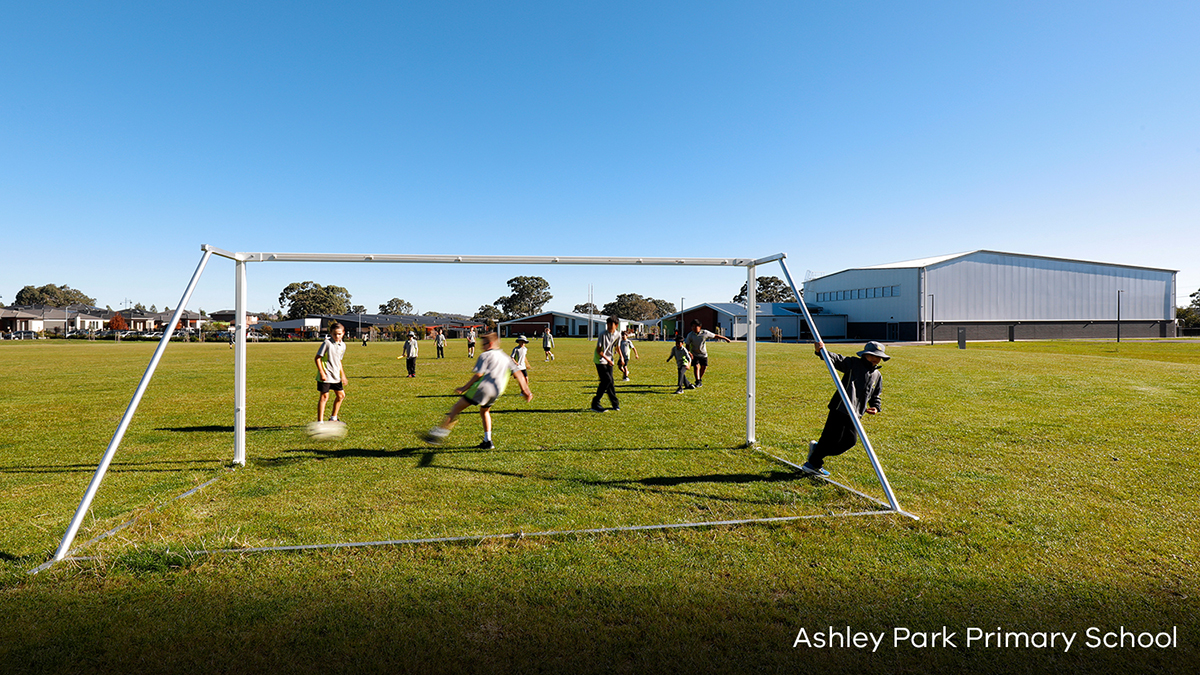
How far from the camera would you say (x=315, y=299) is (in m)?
109

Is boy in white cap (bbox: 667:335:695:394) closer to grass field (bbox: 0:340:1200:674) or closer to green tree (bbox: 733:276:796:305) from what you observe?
grass field (bbox: 0:340:1200:674)

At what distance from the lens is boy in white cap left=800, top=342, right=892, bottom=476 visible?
21.3 feet

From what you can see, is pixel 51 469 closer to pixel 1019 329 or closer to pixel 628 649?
pixel 628 649

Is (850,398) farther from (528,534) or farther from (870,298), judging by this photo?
(870,298)

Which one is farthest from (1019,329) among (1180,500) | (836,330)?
(1180,500)

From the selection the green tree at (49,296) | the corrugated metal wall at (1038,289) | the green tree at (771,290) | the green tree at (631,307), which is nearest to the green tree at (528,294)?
the green tree at (631,307)

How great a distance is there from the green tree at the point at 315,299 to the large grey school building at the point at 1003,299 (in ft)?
298

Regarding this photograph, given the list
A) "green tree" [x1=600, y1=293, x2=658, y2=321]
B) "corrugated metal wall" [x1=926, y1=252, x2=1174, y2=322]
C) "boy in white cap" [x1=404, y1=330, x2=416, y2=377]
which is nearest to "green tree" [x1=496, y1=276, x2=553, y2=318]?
"green tree" [x1=600, y1=293, x2=658, y2=321]

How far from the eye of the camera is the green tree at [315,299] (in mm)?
108188

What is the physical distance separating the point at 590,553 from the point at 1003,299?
243 feet

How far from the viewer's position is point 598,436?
9.62 meters

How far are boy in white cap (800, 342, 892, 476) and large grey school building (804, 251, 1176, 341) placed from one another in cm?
5779

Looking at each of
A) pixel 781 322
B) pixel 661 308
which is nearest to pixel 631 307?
pixel 661 308

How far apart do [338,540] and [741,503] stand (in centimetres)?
398
